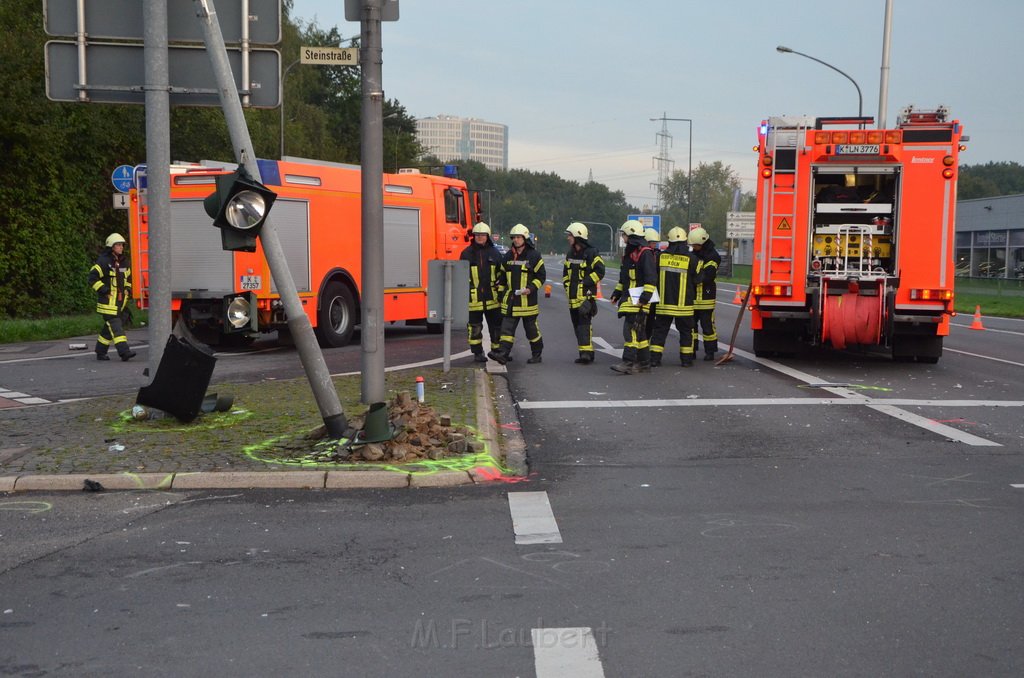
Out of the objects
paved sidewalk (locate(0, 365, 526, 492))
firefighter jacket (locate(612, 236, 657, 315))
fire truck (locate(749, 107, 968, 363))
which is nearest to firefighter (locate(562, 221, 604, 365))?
firefighter jacket (locate(612, 236, 657, 315))

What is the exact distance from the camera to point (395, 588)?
504 cm

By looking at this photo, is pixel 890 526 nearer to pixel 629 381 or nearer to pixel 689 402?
pixel 689 402

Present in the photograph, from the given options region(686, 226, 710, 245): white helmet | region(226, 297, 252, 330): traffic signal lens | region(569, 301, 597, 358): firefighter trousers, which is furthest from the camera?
region(226, 297, 252, 330): traffic signal lens

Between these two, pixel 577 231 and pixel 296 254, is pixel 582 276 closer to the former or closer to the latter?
pixel 577 231

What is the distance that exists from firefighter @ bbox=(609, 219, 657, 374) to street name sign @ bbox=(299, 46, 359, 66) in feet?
18.9

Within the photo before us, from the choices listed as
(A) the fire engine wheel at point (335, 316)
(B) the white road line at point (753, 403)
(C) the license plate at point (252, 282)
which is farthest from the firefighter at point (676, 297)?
(C) the license plate at point (252, 282)

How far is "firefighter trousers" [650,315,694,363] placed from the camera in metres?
14.1

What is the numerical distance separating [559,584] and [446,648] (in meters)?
0.93

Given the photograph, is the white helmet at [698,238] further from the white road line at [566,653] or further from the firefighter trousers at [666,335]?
the white road line at [566,653]

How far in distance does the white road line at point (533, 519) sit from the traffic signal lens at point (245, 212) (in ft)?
8.55

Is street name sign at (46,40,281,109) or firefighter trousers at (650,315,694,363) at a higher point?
street name sign at (46,40,281,109)

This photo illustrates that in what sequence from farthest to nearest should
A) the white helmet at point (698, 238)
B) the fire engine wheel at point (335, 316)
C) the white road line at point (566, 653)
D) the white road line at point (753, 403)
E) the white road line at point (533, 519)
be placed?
1. the fire engine wheel at point (335, 316)
2. the white helmet at point (698, 238)
3. the white road line at point (753, 403)
4. the white road line at point (533, 519)
5. the white road line at point (566, 653)

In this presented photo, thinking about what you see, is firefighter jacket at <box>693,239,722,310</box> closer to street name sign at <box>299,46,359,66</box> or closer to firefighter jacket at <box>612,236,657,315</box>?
firefighter jacket at <box>612,236,657,315</box>

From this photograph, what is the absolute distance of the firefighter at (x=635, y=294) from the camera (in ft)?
44.1
